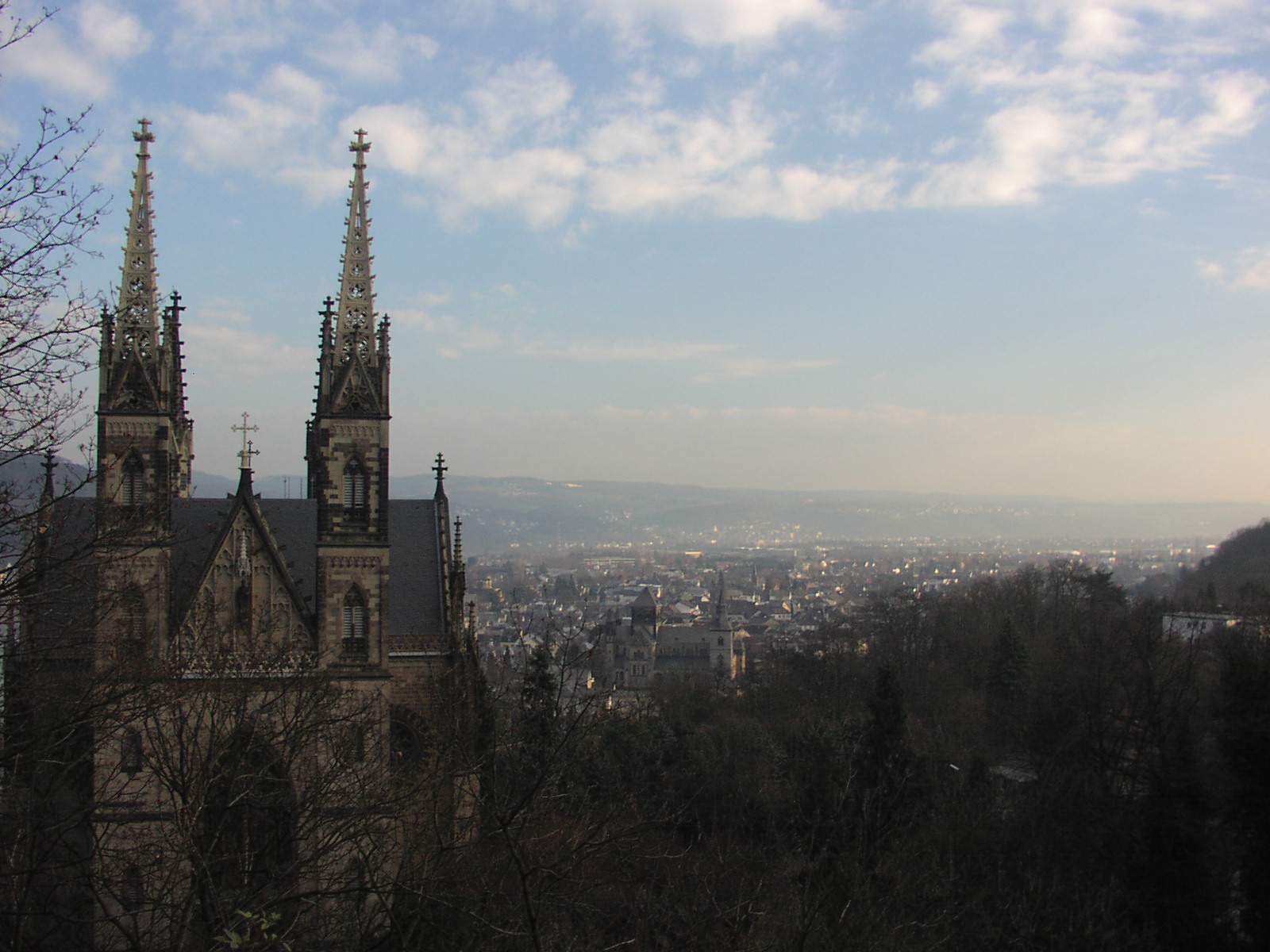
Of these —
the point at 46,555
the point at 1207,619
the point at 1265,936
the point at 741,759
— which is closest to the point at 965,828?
the point at 1265,936

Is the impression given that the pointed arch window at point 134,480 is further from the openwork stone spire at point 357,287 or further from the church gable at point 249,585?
the openwork stone spire at point 357,287

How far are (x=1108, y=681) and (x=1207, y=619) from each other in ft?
115

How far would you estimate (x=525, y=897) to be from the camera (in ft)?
27.8

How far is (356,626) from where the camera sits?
22016mm

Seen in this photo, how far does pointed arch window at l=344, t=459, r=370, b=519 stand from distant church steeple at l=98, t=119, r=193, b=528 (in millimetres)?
3561

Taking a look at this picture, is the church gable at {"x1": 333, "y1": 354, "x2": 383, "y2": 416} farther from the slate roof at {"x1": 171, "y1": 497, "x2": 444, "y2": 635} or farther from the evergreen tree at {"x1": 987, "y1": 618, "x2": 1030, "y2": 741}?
the evergreen tree at {"x1": 987, "y1": 618, "x2": 1030, "y2": 741}

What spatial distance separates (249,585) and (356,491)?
306cm

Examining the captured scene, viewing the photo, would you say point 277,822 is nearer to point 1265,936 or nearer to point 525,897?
point 525,897

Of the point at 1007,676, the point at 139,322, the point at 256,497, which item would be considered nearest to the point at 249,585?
the point at 256,497

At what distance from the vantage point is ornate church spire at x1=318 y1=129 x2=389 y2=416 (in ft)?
71.2

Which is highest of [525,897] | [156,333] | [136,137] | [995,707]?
[136,137]

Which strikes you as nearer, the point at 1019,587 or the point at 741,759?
the point at 741,759

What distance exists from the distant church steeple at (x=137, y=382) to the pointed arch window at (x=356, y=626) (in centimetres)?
438

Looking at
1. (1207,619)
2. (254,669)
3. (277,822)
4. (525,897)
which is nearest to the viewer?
(525,897)
